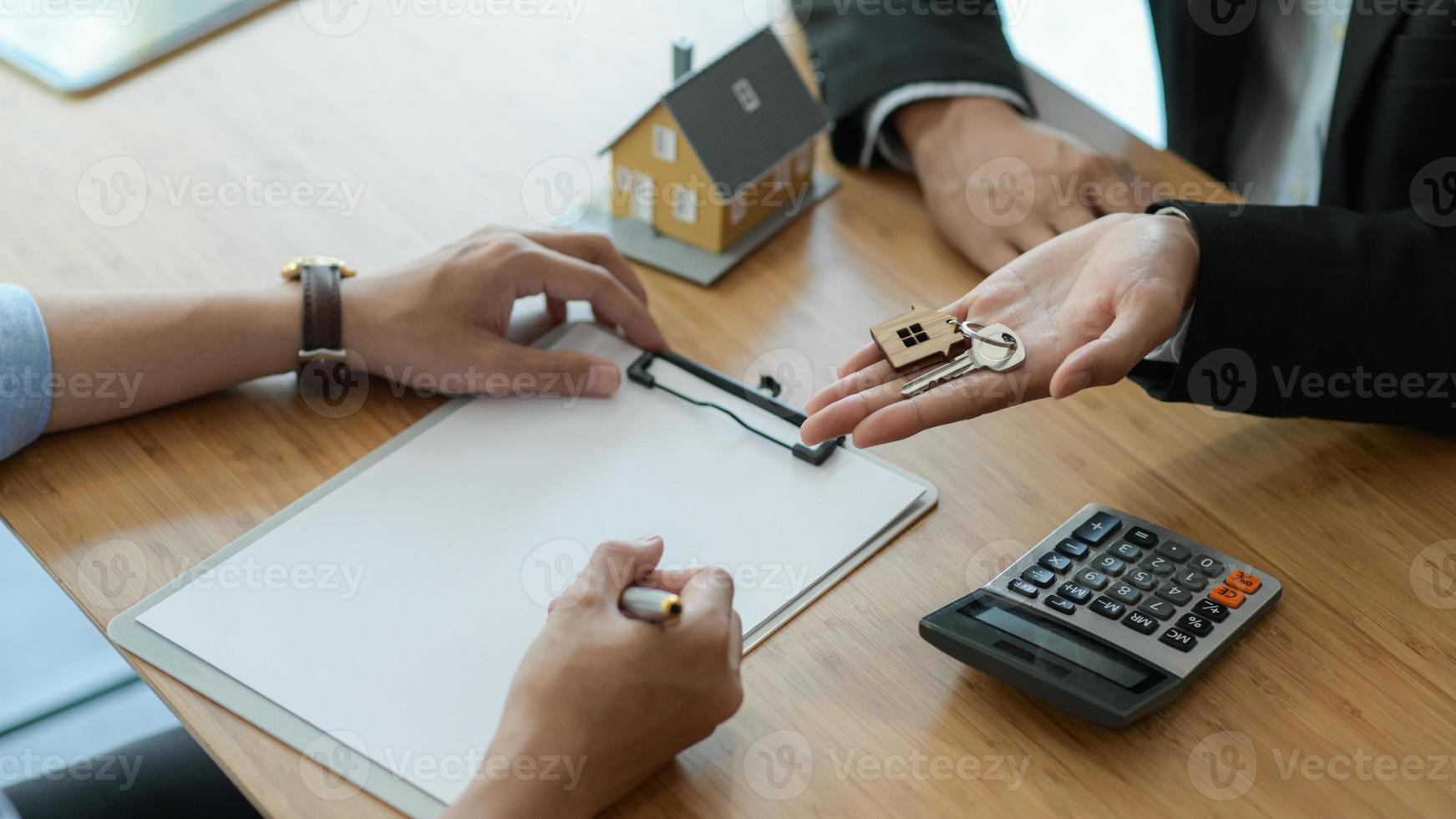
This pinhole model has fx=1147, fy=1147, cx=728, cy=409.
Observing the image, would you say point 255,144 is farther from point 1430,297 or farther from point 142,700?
point 1430,297

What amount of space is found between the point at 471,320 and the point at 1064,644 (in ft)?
1.75

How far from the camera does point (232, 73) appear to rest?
4.42 ft

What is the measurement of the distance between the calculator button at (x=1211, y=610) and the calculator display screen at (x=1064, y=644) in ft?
0.23

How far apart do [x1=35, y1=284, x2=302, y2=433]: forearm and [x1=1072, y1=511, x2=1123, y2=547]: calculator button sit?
0.65 metres

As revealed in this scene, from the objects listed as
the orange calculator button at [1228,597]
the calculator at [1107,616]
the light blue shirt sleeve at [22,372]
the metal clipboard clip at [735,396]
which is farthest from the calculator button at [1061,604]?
the light blue shirt sleeve at [22,372]

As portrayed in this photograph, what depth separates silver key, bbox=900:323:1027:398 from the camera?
0.85m

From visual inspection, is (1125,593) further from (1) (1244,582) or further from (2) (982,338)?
(2) (982,338)
